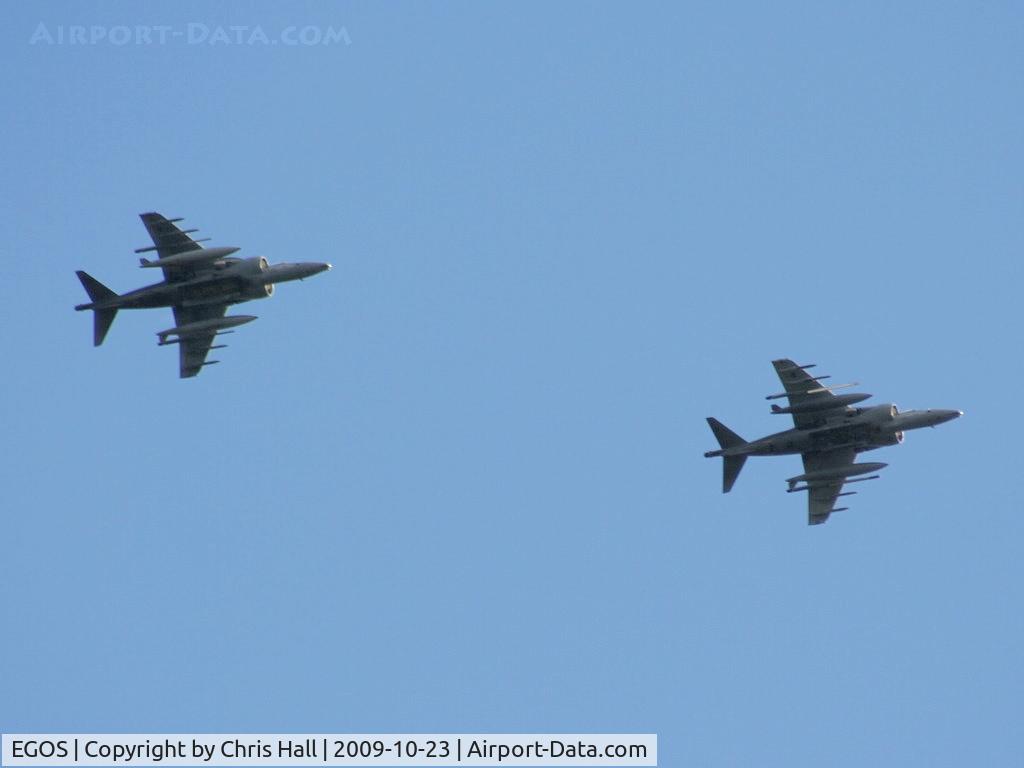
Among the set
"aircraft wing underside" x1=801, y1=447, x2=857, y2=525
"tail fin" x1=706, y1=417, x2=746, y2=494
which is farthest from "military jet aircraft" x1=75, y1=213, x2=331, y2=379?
"aircraft wing underside" x1=801, y1=447, x2=857, y2=525

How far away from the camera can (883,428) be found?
291 feet

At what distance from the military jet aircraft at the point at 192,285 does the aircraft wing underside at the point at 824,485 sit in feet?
78.0

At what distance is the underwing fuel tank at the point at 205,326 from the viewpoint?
9100 centimetres

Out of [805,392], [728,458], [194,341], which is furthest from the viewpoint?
[194,341]

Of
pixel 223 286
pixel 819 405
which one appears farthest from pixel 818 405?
pixel 223 286

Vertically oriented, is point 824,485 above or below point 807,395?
below

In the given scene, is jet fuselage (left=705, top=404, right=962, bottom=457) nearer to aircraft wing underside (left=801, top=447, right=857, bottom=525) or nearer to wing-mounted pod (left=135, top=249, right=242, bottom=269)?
aircraft wing underside (left=801, top=447, right=857, bottom=525)

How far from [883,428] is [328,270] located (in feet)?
84.1

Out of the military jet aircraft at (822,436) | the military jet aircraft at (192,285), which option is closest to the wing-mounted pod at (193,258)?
the military jet aircraft at (192,285)

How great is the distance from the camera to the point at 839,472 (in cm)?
9081

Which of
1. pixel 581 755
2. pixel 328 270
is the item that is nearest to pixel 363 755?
pixel 581 755

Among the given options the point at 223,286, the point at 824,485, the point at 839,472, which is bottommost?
the point at 824,485

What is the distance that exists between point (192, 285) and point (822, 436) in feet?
95.7

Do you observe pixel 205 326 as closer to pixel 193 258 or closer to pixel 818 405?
pixel 193 258
